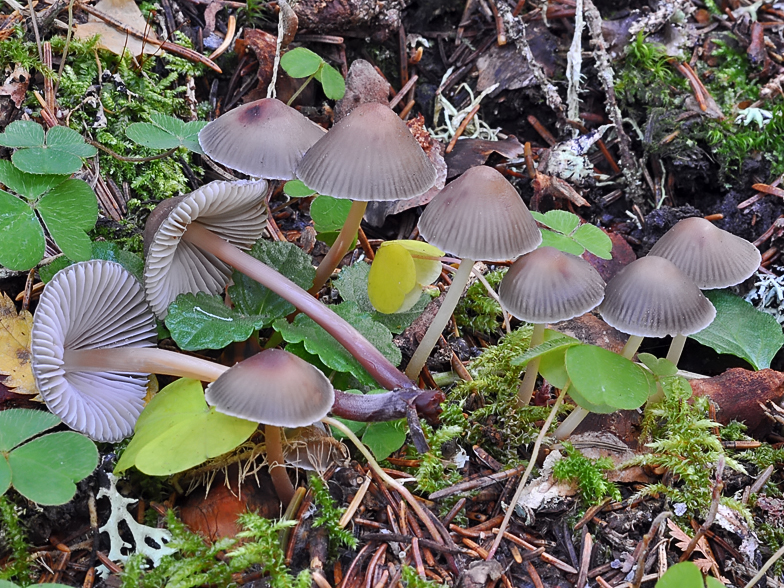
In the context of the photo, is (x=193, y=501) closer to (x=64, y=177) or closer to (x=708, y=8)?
(x=64, y=177)

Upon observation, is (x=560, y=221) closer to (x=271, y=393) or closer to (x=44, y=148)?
(x=271, y=393)

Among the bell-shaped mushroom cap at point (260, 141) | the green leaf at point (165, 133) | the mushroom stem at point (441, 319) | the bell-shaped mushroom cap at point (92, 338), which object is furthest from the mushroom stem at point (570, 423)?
the green leaf at point (165, 133)

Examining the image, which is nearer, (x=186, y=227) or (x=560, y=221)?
(x=186, y=227)

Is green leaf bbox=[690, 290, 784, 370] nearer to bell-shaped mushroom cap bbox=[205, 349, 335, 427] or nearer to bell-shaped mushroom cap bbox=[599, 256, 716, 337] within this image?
bell-shaped mushroom cap bbox=[599, 256, 716, 337]

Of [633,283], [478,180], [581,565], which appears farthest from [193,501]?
[633,283]

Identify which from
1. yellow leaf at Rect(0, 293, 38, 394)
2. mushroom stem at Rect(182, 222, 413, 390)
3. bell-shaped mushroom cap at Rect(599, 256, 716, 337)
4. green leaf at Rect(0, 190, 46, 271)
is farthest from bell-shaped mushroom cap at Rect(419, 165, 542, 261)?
yellow leaf at Rect(0, 293, 38, 394)

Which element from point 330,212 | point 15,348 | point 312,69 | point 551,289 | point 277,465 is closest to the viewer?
point 277,465

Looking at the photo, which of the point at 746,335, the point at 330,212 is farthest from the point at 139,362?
the point at 746,335
